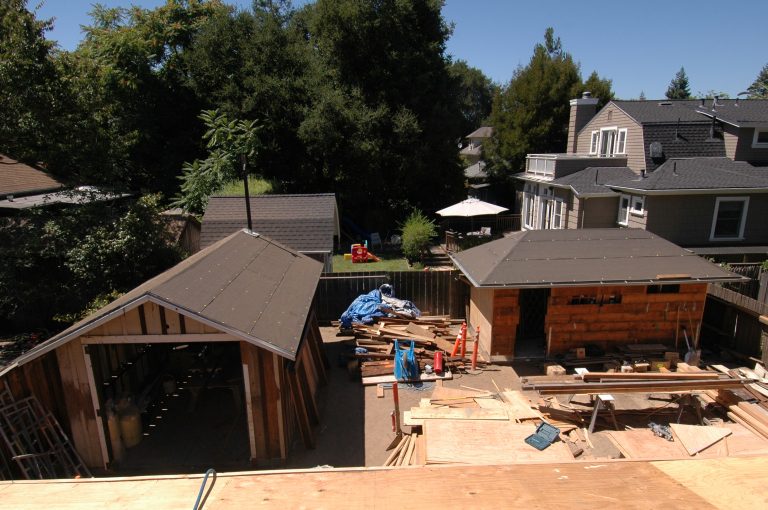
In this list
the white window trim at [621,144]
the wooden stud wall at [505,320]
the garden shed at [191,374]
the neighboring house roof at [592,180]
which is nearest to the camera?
the garden shed at [191,374]

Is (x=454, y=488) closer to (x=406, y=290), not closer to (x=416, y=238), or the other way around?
(x=406, y=290)

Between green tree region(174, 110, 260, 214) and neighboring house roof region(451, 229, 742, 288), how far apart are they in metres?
17.0

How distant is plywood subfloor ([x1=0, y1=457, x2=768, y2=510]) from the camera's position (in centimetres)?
156

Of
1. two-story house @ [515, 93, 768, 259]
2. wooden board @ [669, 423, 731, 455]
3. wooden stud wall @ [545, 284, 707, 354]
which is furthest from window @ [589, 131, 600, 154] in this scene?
wooden board @ [669, 423, 731, 455]

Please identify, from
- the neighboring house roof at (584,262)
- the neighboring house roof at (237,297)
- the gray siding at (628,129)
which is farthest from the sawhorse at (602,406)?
the gray siding at (628,129)

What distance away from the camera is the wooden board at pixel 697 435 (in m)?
8.59

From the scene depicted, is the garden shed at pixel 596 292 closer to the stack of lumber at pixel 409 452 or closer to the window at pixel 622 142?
the stack of lumber at pixel 409 452

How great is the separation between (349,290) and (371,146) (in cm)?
1279

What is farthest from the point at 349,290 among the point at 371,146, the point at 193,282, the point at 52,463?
the point at 371,146

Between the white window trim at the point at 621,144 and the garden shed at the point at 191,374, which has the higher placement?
the white window trim at the point at 621,144

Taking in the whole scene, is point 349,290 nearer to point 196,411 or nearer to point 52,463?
point 196,411

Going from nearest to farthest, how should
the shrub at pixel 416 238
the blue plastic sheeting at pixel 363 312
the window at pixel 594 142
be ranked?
the blue plastic sheeting at pixel 363 312 < the shrub at pixel 416 238 < the window at pixel 594 142

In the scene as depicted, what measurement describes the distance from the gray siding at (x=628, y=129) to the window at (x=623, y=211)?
1934mm

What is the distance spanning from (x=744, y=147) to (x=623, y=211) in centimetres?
611
